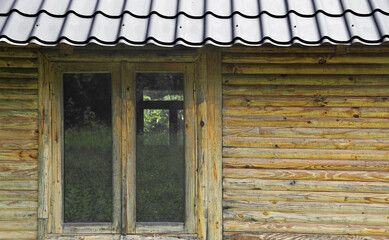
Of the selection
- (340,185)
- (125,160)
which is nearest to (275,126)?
(340,185)

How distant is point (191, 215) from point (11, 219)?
1905mm

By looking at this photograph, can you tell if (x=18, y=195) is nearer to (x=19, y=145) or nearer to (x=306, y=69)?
(x=19, y=145)

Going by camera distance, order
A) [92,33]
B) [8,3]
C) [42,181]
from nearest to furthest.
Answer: [92,33] < [8,3] < [42,181]

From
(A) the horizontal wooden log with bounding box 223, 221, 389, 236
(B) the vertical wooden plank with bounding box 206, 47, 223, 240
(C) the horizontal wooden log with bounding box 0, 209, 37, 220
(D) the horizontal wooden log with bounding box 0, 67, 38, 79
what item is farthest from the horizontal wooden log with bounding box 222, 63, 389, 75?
(C) the horizontal wooden log with bounding box 0, 209, 37, 220

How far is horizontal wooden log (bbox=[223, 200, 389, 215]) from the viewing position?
357 centimetres

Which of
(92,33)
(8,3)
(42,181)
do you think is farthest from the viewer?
(42,181)

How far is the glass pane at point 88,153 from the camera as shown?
362cm

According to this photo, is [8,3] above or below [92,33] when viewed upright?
above

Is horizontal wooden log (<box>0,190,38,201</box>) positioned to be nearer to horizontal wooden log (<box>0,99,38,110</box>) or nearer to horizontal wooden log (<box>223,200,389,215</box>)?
horizontal wooden log (<box>0,99,38,110</box>)

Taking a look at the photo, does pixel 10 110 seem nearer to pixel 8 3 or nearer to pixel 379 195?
pixel 8 3

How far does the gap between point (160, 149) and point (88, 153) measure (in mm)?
775

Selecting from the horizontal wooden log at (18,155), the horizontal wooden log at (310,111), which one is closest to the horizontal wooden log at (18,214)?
the horizontal wooden log at (18,155)

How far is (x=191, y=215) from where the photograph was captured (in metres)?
3.59

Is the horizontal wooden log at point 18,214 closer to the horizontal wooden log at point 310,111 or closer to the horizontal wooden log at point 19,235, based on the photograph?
the horizontal wooden log at point 19,235
